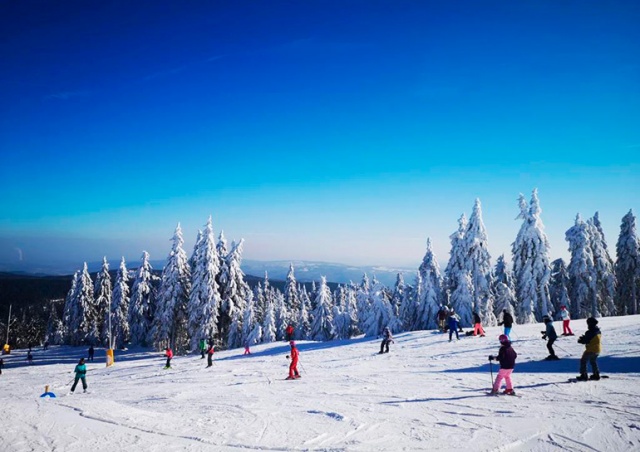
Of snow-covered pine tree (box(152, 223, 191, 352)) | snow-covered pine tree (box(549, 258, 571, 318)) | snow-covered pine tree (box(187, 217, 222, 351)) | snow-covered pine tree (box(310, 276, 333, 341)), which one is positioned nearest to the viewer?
snow-covered pine tree (box(187, 217, 222, 351))

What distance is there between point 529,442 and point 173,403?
950 centimetres

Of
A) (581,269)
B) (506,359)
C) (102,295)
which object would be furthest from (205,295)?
(581,269)

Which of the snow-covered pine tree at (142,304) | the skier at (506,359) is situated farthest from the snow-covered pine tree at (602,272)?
the snow-covered pine tree at (142,304)

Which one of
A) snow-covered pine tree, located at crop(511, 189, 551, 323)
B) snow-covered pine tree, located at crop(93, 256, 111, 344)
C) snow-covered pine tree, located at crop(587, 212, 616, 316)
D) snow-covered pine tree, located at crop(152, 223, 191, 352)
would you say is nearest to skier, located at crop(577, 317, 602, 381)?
snow-covered pine tree, located at crop(511, 189, 551, 323)

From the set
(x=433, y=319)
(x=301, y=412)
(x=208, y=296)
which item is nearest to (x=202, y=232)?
(x=208, y=296)

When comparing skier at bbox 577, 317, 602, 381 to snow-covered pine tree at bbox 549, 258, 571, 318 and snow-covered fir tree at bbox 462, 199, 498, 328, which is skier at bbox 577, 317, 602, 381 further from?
snow-covered pine tree at bbox 549, 258, 571, 318

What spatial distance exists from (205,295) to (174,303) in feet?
17.5

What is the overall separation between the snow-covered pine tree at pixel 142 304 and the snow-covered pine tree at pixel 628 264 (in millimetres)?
59088

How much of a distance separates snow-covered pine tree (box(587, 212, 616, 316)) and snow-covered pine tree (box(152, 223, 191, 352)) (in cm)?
4757

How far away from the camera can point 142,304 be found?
48.3 meters

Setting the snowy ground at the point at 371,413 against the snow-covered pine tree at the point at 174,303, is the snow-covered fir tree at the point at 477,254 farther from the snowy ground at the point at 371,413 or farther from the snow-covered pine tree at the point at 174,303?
the snow-covered pine tree at the point at 174,303

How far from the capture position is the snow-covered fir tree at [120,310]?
50312 mm

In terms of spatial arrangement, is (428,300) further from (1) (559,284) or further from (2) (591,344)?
(2) (591,344)

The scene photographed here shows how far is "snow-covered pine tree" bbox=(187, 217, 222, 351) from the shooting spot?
36.5 metres
